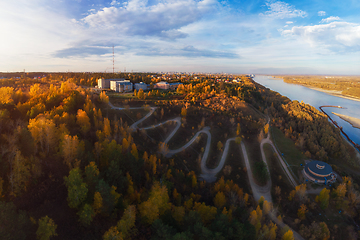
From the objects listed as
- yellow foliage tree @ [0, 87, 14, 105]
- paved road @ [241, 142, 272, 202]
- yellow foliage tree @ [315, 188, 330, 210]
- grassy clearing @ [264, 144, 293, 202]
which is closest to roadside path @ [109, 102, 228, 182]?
paved road @ [241, 142, 272, 202]

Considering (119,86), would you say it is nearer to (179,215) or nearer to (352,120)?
(179,215)

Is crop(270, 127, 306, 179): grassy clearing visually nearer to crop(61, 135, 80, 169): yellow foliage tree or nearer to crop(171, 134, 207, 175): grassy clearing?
crop(171, 134, 207, 175): grassy clearing

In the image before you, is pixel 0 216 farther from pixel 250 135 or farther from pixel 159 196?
pixel 250 135

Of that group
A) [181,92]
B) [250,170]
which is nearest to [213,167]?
[250,170]

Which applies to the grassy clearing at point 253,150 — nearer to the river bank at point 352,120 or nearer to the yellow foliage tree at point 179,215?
the yellow foliage tree at point 179,215

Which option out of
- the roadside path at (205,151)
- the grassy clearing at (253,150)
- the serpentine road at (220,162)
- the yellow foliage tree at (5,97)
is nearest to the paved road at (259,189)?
the serpentine road at (220,162)

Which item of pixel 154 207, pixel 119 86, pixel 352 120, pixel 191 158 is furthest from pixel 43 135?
pixel 352 120

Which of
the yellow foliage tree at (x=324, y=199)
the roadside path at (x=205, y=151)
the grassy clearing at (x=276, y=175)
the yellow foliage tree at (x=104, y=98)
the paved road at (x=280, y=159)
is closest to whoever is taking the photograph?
the yellow foliage tree at (x=324, y=199)
